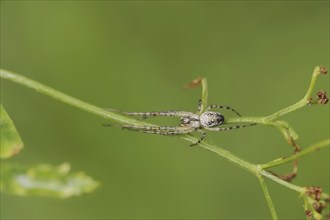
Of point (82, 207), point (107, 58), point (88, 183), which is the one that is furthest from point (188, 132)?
point (107, 58)

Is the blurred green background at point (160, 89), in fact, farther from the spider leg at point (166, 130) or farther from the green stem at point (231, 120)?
the green stem at point (231, 120)

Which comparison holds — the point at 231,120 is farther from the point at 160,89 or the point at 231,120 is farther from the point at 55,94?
the point at 160,89

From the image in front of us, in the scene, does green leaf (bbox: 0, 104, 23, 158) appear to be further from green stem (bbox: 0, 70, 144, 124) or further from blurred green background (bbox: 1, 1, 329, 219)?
blurred green background (bbox: 1, 1, 329, 219)

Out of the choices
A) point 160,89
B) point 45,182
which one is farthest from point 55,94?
point 160,89

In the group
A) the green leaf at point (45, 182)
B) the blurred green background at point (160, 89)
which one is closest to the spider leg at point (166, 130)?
the green leaf at point (45, 182)

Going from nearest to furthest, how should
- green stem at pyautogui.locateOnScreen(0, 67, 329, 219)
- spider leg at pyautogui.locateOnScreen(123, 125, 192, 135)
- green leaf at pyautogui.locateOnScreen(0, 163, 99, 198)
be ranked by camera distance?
green leaf at pyautogui.locateOnScreen(0, 163, 99, 198) → green stem at pyautogui.locateOnScreen(0, 67, 329, 219) → spider leg at pyautogui.locateOnScreen(123, 125, 192, 135)

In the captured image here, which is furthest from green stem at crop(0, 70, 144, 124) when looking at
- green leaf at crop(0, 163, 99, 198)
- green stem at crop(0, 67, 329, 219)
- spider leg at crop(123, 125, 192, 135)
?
green leaf at crop(0, 163, 99, 198)
